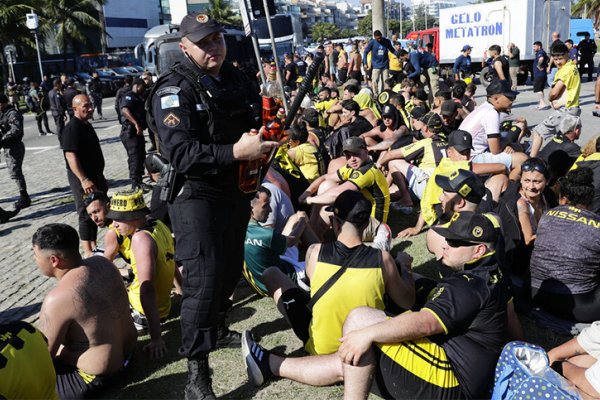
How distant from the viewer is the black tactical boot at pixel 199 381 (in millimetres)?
3297

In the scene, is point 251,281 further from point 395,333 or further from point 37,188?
point 37,188

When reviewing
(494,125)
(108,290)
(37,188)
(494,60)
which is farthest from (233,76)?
(494,60)

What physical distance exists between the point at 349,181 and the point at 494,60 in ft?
38.1

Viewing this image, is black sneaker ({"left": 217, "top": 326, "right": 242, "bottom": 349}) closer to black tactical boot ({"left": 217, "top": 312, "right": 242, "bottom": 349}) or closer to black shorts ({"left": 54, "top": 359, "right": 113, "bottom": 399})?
black tactical boot ({"left": 217, "top": 312, "right": 242, "bottom": 349})

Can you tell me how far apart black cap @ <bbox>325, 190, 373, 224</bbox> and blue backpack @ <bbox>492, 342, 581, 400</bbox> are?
110 centimetres

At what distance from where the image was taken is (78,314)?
131 inches

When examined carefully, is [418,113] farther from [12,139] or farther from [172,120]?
[12,139]

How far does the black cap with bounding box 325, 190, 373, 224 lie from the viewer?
3465mm

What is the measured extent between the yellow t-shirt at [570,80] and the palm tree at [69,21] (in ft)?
148

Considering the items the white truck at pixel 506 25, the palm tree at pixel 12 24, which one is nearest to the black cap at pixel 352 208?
the white truck at pixel 506 25

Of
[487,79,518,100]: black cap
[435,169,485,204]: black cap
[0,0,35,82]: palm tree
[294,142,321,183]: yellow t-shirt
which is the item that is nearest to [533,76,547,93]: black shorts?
[487,79,518,100]: black cap

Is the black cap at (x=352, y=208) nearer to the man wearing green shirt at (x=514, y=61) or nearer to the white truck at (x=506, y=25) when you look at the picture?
the man wearing green shirt at (x=514, y=61)

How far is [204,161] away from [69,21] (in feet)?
165

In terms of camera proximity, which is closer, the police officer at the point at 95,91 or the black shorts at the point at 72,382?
the black shorts at the point at 72,382
